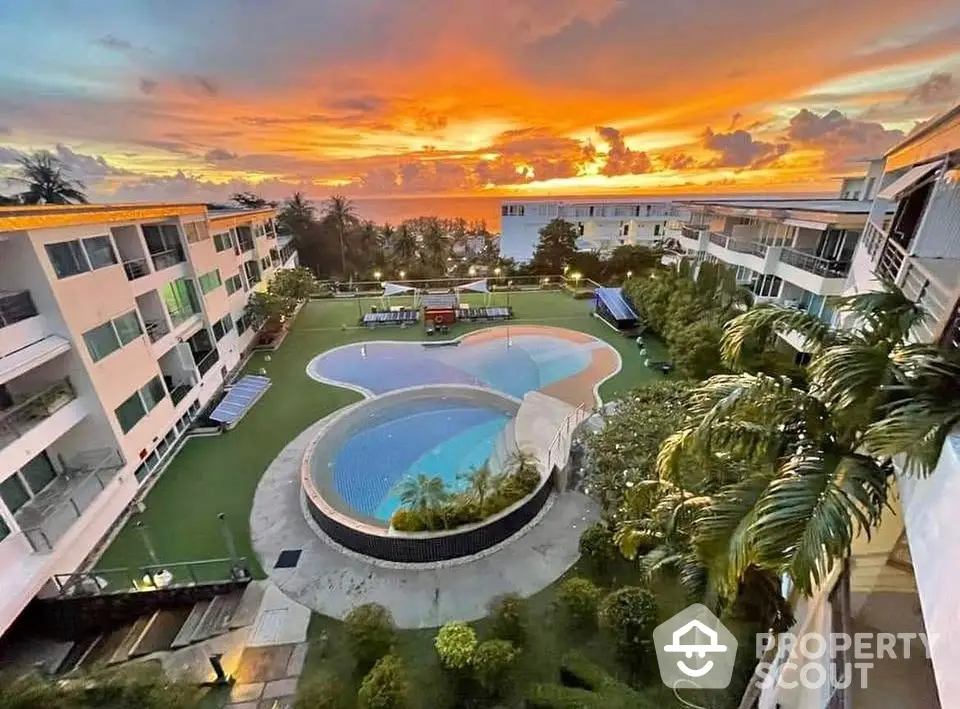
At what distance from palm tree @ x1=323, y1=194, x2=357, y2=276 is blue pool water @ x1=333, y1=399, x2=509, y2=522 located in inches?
1447

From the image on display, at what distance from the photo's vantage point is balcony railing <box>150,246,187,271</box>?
1422 centimetres

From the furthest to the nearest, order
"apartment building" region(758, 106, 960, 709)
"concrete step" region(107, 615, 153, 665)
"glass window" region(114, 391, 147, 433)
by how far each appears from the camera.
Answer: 1. "glass window" region(114, 391, 147, 433)
2. "concrete step" region(107, 615, 153, 665)
3. "apartment building" region(758, 106, 960, 709)

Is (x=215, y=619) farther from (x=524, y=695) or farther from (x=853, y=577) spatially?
(x=853, y=577)

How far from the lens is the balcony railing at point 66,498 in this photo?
8.95 m

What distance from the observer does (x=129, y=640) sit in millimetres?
8922

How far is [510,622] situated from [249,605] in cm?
595

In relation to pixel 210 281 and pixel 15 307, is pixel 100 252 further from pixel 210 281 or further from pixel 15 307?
pixel 210 281

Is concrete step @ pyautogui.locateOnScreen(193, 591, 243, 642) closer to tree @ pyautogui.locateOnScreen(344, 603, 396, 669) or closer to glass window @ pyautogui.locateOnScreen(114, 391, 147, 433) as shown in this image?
tree @ pyautogui.locateOnScreen(344, 603, 396, 669)

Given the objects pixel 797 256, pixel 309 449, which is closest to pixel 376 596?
pixel 309 449

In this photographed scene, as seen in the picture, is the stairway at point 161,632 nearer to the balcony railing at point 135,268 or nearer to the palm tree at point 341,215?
the balcony railing at point 135,268

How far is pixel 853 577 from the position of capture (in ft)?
15.9

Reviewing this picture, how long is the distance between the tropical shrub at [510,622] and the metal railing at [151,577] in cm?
614

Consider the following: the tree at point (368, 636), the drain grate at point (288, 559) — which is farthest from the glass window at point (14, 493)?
the tree at point (368, 636)

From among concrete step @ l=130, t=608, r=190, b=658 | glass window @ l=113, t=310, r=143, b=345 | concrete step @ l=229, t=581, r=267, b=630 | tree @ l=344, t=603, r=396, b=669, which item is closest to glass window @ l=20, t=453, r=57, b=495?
glass window @ l=113, t=310, r=143, b=345
